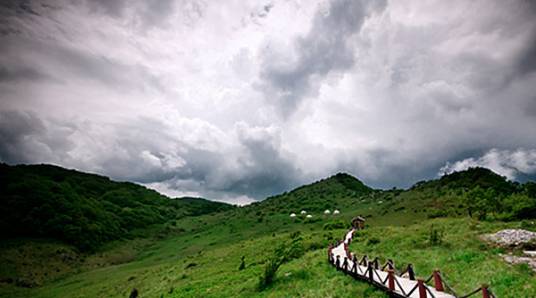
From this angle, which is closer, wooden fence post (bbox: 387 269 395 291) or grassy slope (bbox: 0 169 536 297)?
wooden fence post (bbox: 387 269 395 291)

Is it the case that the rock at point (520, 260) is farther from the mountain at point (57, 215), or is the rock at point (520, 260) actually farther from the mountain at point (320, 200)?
the mountain at point (57, 215)

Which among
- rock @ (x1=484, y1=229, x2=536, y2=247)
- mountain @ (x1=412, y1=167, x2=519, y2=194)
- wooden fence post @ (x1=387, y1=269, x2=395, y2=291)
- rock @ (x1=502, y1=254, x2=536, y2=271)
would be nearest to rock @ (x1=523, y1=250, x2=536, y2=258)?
rock @ (x1=502, y1=254, x2=536, y2=271)

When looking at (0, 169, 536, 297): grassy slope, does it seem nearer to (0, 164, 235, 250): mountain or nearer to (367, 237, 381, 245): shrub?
(367, 237, 381, 245): shrub

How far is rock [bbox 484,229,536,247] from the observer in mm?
26375

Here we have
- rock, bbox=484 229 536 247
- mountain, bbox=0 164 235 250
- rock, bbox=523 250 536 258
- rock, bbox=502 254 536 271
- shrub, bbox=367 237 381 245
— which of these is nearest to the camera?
rock, bbox=502 254 536 271

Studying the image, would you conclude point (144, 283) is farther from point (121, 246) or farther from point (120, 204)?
point (120, 204)

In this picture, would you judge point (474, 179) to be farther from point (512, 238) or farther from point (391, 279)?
point (391, 279)

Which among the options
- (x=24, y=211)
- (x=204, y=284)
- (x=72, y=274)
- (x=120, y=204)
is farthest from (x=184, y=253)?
(x=120, y=204)

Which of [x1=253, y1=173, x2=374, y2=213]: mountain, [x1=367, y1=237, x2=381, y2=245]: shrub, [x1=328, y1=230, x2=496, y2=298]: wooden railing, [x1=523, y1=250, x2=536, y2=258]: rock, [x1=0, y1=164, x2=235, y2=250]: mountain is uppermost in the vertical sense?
[x1=253, y1=173, x2=374, y2=213]: mountain

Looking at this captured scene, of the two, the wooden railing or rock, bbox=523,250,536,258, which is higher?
rock, bbox=523,250,536,258

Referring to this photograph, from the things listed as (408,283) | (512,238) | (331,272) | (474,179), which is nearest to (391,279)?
(408,283)

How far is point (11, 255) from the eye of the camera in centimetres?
8594

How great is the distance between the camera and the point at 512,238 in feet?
90.6

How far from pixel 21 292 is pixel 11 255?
26.1 meters
